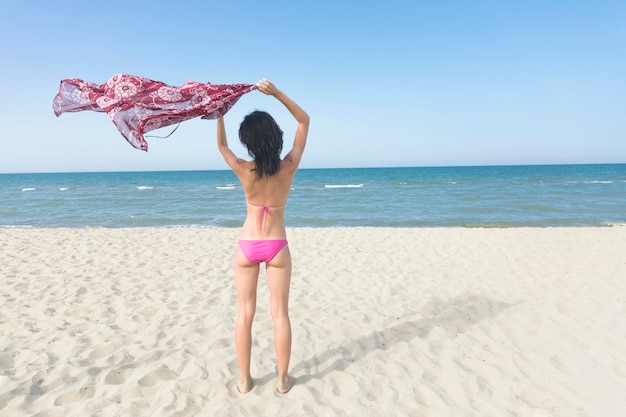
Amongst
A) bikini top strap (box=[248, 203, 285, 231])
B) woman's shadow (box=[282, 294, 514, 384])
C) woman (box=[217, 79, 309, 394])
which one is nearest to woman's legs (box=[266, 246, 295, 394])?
woman (box=[217, 79, 309, 394])

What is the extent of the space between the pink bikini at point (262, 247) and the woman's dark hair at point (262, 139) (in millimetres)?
303

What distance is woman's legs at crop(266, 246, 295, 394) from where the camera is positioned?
109 inches

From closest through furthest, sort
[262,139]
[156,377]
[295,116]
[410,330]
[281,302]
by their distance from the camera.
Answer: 1. [262,139]
2. [295,116]
3. [281,302]
4. [156,377]
5. [410,330]

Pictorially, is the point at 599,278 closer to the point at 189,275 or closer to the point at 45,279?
the point at 189,275

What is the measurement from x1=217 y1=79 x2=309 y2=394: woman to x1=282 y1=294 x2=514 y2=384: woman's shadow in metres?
0.53

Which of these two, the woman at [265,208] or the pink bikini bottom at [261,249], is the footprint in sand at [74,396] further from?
the pink bikini bottom at [261,249]

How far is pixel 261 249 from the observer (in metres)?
2.73

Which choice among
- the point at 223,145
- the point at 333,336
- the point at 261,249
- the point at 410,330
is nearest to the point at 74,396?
the point at 261,249

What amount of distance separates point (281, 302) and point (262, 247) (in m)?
0.43

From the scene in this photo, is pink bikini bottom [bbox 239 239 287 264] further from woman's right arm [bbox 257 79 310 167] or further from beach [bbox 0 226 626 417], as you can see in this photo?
beach [bbox 0 226 626 417]

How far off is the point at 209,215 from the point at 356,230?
303 inches

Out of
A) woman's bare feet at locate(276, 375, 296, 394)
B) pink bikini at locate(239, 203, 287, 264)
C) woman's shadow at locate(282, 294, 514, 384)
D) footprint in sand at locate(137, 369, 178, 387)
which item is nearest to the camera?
pink bikini at locate(239, 203, 287, 264)

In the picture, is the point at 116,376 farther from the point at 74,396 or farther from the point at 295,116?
the point at 295,116

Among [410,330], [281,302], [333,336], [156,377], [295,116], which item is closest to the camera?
[295,116]
